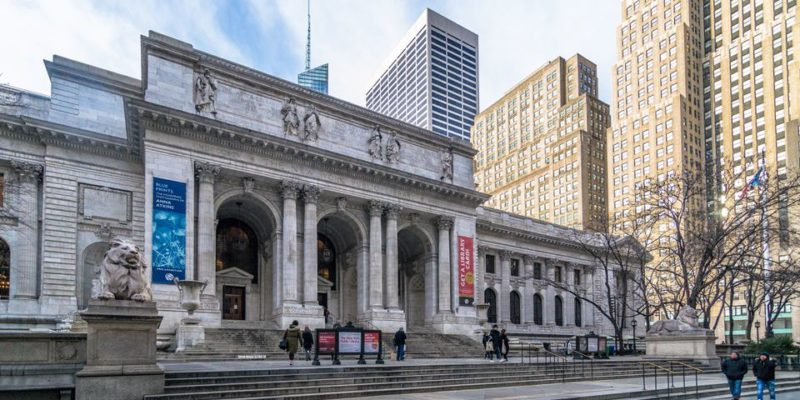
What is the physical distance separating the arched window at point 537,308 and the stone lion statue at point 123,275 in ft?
168

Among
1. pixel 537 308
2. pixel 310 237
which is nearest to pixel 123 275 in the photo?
pixel 310 237

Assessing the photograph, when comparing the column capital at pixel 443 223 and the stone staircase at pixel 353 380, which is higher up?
the column capital at pixel 443 223

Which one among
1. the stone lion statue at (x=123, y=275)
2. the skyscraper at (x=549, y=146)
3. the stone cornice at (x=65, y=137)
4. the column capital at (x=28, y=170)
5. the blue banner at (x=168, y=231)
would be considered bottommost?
the stone lion statue at (x=123, y=275)

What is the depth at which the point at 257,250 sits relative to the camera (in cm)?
4238

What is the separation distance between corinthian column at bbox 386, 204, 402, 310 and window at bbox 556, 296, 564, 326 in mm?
27193

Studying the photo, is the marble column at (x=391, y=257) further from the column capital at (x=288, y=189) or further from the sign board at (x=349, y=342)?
the sign board at (x=349, y=342)

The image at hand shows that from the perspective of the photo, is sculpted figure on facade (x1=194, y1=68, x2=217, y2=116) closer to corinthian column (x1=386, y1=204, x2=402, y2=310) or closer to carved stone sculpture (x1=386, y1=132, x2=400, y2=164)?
carved stone sculpture (x1=386, y1=132, x2=400, y2=164)

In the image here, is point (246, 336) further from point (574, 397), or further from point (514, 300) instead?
point (514, 300)

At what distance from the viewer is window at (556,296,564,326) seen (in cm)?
6531

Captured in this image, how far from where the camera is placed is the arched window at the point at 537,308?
63.0 metres

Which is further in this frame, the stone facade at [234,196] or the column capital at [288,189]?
the column capital at [288,189]

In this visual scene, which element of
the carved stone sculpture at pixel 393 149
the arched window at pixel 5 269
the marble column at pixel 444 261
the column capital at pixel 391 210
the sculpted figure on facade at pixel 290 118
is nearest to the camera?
the arched window at pixel 5 269

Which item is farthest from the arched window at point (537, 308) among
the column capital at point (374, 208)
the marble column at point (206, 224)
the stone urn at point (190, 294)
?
the stone urn at point (190, 294)

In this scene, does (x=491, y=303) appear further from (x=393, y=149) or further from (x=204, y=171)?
(x=204, y=171)
